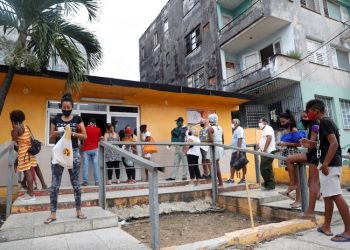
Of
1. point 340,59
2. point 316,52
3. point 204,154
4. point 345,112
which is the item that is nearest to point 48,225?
point 204,154

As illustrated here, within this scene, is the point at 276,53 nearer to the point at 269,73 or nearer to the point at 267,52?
the point at 267,52

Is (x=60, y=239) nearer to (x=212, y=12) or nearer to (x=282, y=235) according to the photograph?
(x=282, y=235)

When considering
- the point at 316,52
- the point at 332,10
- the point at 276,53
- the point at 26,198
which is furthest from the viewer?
the point at 332,10

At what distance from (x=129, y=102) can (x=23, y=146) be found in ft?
16.0

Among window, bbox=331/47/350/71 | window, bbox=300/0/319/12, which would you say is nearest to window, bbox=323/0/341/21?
window, bbox=300/0/319/12

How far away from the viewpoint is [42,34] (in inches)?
248

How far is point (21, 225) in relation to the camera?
3979 mm

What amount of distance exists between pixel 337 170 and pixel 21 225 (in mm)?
4282

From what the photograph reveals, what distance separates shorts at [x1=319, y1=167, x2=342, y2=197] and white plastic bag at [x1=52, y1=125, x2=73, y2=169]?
3515mm

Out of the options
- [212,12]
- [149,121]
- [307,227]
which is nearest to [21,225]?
[307,227]

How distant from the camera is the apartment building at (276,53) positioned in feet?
49.5

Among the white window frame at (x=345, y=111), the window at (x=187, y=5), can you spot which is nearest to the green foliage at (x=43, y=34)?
the white window frame at (x=345, y=111)

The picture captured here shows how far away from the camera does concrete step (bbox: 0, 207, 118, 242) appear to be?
381 cm

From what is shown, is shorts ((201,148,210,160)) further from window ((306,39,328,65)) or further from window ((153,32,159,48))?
window ((153,32,159,48))
